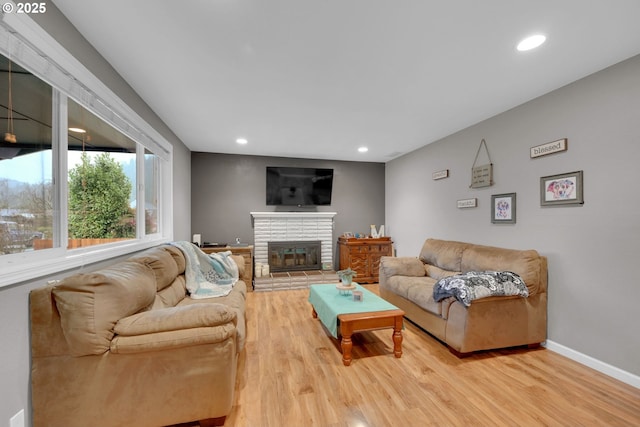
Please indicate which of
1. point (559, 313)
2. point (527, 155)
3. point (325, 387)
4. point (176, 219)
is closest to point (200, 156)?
point (176, 219)

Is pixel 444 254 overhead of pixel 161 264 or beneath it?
beneath

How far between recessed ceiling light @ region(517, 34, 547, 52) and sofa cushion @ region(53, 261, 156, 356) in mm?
3110

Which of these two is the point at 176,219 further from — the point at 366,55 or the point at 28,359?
the point at 366,55

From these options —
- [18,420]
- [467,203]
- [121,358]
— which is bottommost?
[18,420]

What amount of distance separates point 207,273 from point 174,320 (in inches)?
65.4

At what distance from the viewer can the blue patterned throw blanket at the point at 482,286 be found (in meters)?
2.34

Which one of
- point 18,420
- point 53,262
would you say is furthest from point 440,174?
point 18,420

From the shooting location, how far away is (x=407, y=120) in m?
3.38

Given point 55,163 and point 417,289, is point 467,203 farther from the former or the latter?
point 55,163

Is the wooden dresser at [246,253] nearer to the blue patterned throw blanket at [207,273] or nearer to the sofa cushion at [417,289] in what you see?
the blue patterned throw blanket at [207,273]

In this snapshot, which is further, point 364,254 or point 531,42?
point 364,254

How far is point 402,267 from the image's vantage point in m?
3.66

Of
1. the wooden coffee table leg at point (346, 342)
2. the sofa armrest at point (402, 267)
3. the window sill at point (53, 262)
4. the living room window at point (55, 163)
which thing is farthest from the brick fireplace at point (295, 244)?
the window sill at point (53, 262)

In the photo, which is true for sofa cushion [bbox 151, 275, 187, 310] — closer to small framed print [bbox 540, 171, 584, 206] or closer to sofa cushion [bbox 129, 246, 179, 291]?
sofa cushion [bbox 129, 246, 179, 291]
